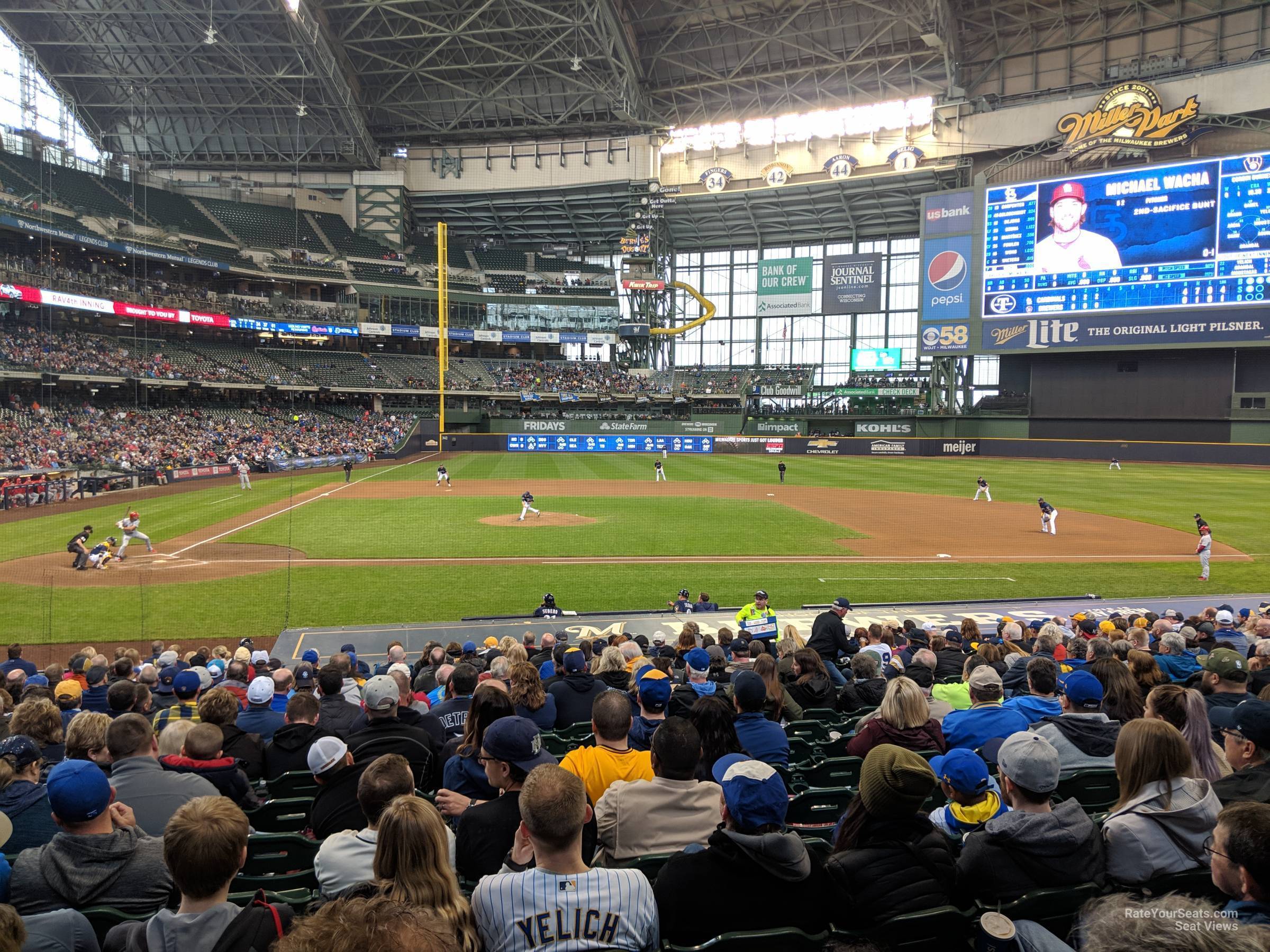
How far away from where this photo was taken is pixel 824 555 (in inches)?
969

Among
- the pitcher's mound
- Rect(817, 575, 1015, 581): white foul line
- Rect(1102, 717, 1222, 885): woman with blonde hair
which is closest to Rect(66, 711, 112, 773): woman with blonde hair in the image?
Rect(1102, 717, 1222, 885): woman with blonde hair

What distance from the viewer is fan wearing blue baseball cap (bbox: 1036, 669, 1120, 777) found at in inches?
226

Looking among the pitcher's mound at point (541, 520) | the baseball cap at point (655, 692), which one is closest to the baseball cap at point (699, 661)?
the baseball cap at point (655, 692)

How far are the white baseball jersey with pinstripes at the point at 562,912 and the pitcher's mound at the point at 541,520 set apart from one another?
1046 inches

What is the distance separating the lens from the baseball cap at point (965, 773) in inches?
162

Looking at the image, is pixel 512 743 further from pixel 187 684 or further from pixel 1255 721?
pixel 187 684

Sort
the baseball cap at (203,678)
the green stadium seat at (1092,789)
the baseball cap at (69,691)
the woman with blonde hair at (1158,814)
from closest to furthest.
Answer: the woman with blonde hair at (1158,814) → the green stadium seat at (1092,789) → the baseball cap at (69,691) → the baseball cap at (203,678)

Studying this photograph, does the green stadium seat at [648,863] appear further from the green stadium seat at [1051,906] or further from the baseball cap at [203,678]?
the baseball cap at [203,678]

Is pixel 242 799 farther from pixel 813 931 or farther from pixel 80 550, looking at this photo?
pixel 80 550

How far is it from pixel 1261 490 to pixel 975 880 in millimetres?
46937

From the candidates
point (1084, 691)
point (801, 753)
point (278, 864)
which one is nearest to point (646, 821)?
point (278, 864)

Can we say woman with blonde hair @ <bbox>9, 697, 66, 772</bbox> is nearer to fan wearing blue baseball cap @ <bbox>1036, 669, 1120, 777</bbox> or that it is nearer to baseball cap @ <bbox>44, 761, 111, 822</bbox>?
baseball cap @ <bbox>44, 761, 111, 822</bbox>

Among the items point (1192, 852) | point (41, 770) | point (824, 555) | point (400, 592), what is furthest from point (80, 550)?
point (1192, 852)

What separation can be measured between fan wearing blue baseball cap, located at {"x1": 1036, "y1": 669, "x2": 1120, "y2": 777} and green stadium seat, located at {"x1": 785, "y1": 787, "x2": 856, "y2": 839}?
1.65 meters
